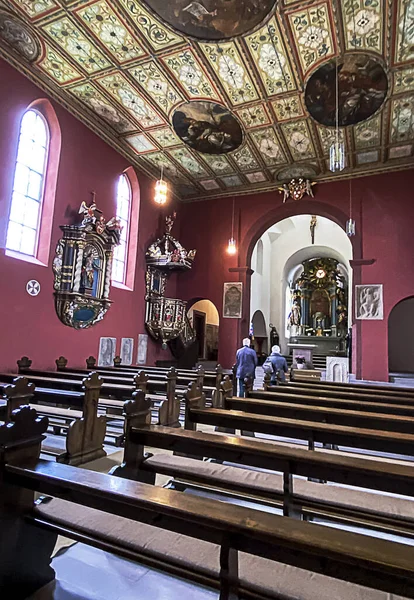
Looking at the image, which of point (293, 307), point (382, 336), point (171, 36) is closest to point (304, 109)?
point (171, 36)

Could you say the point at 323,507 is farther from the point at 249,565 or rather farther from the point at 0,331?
the point at 0,331

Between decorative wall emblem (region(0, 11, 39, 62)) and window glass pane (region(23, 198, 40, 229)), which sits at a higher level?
decorative wall emblem (region(0, 11, 39, 62))

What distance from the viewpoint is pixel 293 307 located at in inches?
758

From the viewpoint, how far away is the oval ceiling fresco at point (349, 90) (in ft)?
19.8

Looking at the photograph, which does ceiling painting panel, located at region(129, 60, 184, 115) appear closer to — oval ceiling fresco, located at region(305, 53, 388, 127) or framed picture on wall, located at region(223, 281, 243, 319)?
oval ceiling fresco, located at region(305, 53, 388, 127)

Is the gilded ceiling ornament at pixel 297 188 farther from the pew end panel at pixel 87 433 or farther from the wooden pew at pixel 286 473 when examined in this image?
the wooden pew at pixel 286 473

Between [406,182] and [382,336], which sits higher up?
[406,182]

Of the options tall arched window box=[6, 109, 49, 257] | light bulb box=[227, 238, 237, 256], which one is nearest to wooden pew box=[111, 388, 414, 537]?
tall arched window box=[6, 109, 49, 257]

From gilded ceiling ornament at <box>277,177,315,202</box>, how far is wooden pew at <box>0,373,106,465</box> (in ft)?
27.2

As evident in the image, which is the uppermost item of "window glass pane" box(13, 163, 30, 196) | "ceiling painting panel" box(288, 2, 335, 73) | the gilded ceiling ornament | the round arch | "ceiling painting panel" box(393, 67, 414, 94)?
"ceiling painting panel" box(393, 67, 414, 94)

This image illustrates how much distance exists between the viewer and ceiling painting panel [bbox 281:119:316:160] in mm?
7773

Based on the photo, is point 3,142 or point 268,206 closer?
point 3,142

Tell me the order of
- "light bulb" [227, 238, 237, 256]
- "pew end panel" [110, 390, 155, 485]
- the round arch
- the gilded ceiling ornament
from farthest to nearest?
the round arch < the gilded ceiling ornament < "light bulb" [227, 238, 237, 256] < "pew end panel" [110, 390, 155, 485]

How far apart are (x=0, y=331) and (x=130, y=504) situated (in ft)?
18.4
